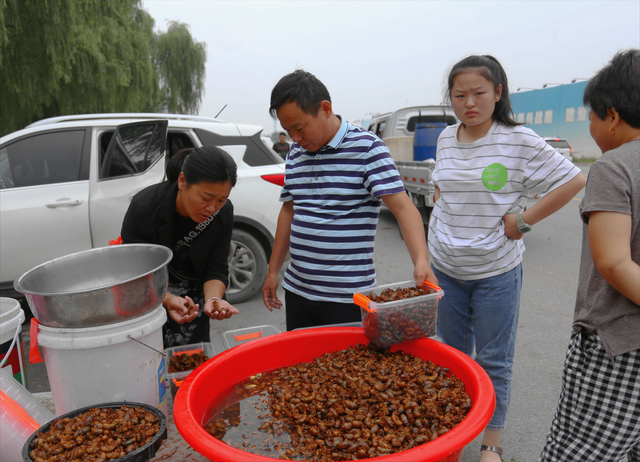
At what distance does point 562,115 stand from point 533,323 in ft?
80.8

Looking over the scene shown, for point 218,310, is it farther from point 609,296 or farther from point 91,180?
point 91,180

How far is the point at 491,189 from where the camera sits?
2.09 m

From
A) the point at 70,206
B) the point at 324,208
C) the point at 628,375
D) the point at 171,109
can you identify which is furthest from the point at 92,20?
the point at 171,109

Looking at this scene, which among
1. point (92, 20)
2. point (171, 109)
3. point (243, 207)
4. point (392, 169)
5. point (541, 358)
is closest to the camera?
point (392, 169)

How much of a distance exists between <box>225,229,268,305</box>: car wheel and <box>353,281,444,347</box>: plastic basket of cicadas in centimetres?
342

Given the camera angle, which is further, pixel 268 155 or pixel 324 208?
pixel 268 155

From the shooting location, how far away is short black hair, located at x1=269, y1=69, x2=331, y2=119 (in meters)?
1.80

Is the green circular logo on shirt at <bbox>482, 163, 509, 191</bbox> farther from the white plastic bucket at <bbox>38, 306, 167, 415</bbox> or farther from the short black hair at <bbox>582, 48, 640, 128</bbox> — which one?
the white plastic bucket at <bbox>38, 306, 167, 415</bbox>

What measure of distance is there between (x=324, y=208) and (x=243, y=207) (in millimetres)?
2856

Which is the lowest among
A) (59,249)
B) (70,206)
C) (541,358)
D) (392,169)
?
(541,358)

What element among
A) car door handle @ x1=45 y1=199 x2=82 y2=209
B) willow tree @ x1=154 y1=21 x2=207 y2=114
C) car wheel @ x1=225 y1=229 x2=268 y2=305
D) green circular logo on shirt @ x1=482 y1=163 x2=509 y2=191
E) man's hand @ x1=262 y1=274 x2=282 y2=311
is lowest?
car wheel @ x1=225 y1=229 x2=268 y2=305

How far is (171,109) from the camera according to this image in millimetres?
20797

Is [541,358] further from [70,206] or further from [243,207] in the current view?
[70,206]

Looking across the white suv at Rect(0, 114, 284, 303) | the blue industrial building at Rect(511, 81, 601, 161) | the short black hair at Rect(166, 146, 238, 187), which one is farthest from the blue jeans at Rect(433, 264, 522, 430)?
the blue industrial building at Rect(511, 81, 601, 161)
